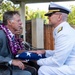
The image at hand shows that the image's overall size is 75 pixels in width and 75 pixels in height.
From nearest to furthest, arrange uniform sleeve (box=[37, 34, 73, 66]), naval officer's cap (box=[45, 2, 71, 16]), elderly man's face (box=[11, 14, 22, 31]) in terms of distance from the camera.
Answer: uniform sleeve (box=[37, 34, 73, 66])
naval officer's cap (box=[45, 2, 71, 16])
elderly man's face (box=[11, 14, 22, 31])

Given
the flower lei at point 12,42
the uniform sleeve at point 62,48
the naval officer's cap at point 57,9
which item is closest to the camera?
the uniform sleeve at point 62,48

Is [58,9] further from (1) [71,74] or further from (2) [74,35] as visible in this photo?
(1) [71,74]

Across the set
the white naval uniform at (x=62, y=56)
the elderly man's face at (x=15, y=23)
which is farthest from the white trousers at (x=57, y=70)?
the elderly man's face at (x=15, y=23)

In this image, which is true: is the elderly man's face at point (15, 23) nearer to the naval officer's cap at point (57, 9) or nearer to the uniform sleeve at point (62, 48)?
the naval officer's cap at point (57, 9)

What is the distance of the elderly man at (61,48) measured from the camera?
8.74 feet

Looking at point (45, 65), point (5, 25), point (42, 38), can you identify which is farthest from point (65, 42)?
point (42, 38)

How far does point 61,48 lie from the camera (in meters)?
2.66

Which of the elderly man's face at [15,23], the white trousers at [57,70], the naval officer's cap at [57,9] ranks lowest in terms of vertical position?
the white trousers at [57,70]

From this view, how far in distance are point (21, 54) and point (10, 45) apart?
0.16m

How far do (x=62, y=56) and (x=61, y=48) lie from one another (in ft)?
0.25

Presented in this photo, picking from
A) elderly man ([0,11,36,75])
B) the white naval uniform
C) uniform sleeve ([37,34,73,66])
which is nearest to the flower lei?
elderly man ([0,11,36,75])

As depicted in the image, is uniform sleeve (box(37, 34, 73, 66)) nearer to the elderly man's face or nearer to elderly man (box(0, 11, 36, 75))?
elderly man (box(0, 11, 36, 75))

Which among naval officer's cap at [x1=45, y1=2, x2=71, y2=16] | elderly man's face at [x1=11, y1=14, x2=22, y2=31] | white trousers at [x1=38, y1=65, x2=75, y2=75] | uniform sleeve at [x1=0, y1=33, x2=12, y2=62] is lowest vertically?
white trousers at [x1=38, y1=65, x2=75, y2=75]

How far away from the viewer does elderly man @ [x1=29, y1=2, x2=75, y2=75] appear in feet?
8.74
